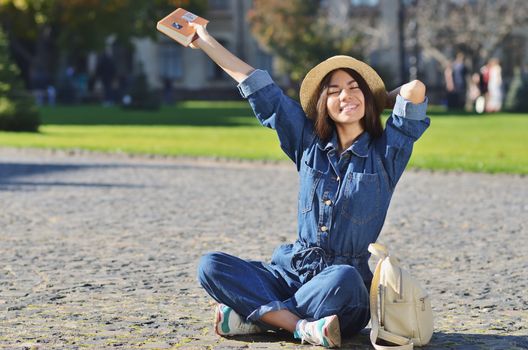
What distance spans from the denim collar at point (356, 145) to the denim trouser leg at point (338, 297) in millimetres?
497

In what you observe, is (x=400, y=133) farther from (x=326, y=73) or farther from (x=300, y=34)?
(x=300, y=34)

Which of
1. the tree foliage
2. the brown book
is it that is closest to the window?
the tree foliage

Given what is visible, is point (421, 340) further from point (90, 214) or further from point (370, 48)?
point (370, 48)

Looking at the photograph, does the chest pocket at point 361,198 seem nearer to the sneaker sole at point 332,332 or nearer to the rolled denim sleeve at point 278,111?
the rolled denim sleeve at point 278,111

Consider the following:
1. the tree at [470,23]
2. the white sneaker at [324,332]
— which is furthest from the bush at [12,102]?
the tree at [470,23]

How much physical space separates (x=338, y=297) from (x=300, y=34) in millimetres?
47527

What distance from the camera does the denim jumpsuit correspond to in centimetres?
622

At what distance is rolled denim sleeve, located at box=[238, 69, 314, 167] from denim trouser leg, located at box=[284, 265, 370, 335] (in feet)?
1.90

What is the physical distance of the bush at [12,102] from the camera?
28266mm

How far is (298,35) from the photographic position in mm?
53500

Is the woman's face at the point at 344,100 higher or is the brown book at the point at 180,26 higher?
the brown book at the point at 180,26

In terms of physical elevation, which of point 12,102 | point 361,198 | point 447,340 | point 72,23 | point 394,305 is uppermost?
point 361,198

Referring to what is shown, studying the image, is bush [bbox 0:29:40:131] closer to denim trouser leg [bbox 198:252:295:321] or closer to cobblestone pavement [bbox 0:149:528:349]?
cobblestone pavement [bbox 0:149:528:349]

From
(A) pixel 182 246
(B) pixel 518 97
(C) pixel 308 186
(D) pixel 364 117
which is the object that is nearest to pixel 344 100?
(D) pixel 364 117
